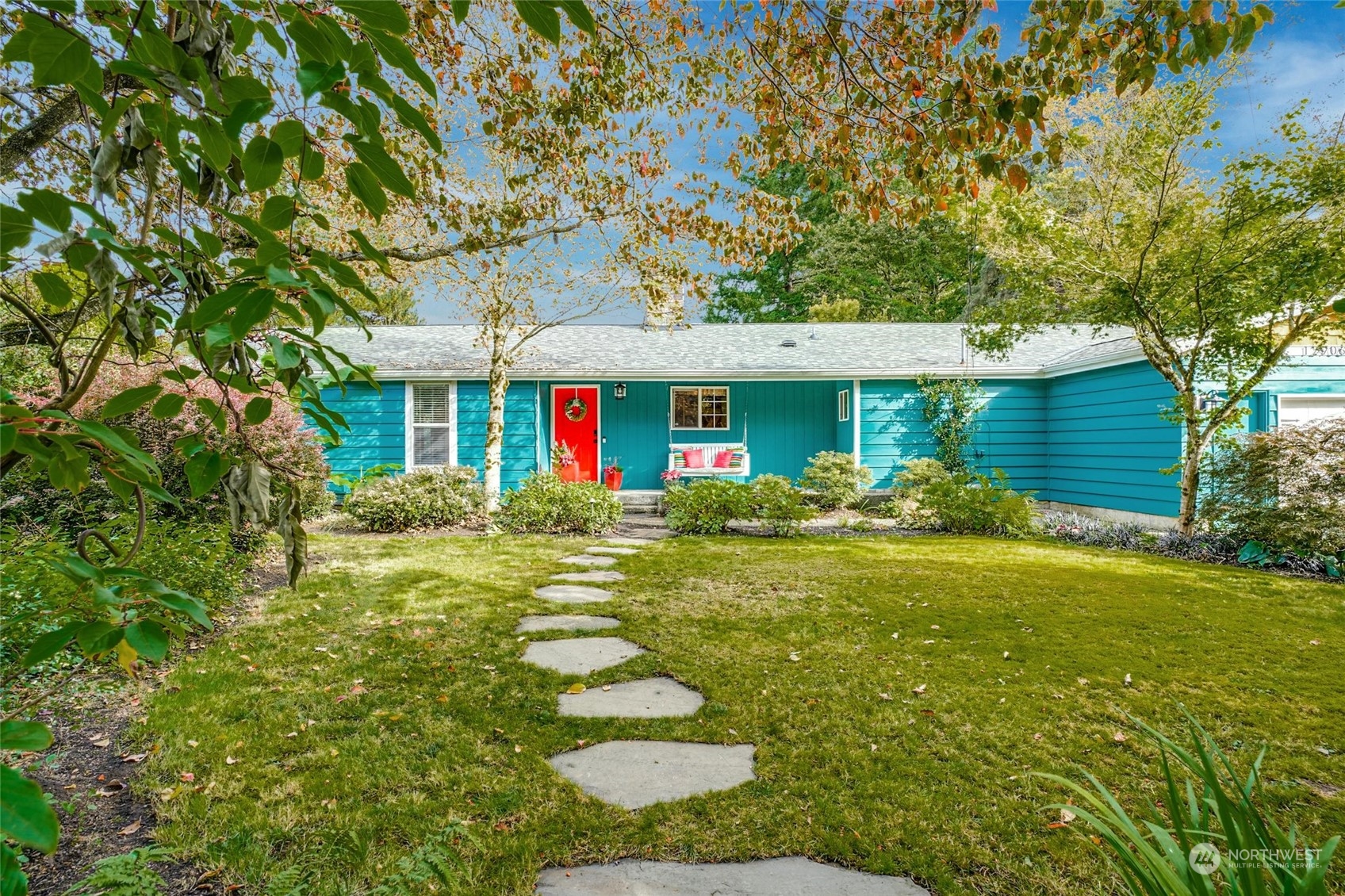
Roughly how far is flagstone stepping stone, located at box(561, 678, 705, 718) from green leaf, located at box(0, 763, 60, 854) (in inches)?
102

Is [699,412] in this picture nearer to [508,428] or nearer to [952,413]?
[508,428]

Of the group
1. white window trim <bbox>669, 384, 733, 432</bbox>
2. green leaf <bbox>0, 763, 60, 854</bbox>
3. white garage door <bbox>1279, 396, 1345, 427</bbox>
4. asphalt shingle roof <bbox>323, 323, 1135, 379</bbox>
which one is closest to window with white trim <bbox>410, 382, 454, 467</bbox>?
asphalt shingle roof <bbox>323, 323, 1135, 379</bbox>

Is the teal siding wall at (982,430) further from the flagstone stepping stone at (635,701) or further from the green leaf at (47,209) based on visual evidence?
the green leaf at (47,209)

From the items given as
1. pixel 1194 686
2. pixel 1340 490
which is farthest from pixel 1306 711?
pixel 1340 490

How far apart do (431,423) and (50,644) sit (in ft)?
37.2

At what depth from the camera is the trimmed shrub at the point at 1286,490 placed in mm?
6137

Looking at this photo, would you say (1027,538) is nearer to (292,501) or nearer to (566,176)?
(566,176)

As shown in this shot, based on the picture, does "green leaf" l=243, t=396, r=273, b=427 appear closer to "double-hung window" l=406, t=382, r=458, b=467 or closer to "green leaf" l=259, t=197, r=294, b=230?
"green leaf" l=259, t=197, r=294, b=230

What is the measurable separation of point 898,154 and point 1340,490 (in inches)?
244

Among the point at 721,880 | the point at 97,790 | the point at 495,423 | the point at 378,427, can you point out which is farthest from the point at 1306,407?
the point at 378,427

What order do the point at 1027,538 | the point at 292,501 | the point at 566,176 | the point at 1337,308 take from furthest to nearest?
the point at 1027,538 < the point at 566,176 < the point at 292,501 < the point at 1337,308

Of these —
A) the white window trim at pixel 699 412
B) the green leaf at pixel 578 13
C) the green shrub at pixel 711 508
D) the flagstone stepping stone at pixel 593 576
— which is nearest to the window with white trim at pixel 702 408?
the white window trim at pixel 699 412

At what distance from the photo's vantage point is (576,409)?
12172mm

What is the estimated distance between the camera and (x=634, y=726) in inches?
111
